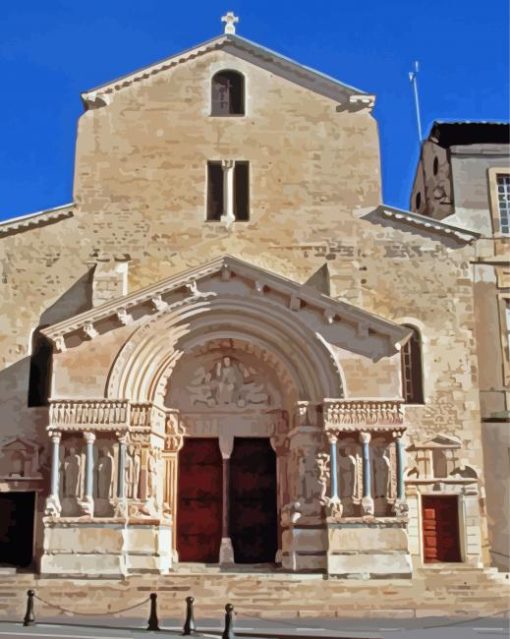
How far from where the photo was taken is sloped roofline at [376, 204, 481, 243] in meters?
24.5

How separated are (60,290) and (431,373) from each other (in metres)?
9.98

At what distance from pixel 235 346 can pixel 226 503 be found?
3.94 meters

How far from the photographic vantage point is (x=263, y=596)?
64.3ft

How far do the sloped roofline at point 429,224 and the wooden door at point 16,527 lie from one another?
39.1 feet

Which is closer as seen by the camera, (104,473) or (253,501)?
(104,473)

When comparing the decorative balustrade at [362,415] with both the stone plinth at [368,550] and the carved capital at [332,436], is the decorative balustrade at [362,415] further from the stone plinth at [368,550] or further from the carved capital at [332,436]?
the stone plinth at [368,550]

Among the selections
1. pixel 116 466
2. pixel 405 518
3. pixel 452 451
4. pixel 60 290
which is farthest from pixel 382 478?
pixel 60 290

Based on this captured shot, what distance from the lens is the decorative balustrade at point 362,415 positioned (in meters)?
21.5

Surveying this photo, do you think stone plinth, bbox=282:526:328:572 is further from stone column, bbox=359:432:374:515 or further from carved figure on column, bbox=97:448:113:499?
carved figure on column, bbox=97:448:113:499

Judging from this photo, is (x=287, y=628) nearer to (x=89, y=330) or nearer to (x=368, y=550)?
(x=368, y=550)

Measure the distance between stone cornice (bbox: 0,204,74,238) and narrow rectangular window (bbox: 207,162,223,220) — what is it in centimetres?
378

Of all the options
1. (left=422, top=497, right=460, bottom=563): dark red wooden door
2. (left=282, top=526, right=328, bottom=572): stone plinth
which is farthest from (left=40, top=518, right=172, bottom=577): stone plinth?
(left=422, top=497, right=460, bottom=563): dark red wooden door

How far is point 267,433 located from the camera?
23.3 metres

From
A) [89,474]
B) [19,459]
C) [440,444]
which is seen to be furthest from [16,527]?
[440,444]
